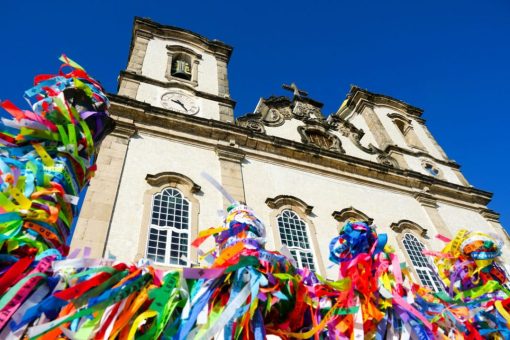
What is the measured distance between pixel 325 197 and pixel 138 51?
8.78 meters

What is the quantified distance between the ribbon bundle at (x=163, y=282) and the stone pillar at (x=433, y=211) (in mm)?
7603

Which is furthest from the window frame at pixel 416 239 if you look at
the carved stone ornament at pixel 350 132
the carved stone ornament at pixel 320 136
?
the carved stone ornament at pixel 350 132

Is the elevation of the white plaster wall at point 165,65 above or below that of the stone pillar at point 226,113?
above

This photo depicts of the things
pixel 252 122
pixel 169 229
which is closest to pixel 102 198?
pixel 169 229

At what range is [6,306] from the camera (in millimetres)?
2795

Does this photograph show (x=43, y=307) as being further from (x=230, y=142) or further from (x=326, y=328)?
(x=230, y=142)

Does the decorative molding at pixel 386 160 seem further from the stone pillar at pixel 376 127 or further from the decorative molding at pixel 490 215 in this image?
the decorative molding at pixel 490 215

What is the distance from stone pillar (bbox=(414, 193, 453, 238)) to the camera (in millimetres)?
12453

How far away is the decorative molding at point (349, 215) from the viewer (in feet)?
35.1

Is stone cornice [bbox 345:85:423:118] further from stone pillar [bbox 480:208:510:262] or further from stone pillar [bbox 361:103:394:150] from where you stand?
stone pillar [bbox 480:208:510:262]

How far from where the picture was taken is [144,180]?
893 centimetres

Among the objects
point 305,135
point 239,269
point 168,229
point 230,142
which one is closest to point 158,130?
point 230,142

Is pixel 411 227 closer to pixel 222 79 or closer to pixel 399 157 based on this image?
pixel 399 157

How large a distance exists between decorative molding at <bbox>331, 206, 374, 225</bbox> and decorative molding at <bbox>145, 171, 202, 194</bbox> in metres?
4.12
